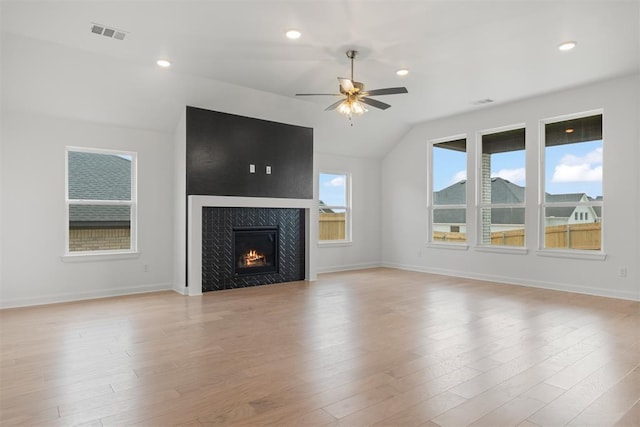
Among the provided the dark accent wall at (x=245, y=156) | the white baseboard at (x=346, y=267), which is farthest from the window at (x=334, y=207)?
the dark accent wall at (x=245, y=156)

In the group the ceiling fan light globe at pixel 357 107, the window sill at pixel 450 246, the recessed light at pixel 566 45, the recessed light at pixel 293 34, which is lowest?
the window sill at pixel 450 246

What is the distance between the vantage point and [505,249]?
6793 millimetres

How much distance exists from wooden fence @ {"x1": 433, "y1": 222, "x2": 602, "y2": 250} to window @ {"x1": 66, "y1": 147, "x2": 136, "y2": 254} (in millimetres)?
6127

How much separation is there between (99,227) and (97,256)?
431 mm

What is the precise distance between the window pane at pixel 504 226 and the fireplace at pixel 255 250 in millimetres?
3797

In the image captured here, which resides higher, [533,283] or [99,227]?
[99,227]

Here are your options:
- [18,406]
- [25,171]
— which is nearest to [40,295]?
[25,171]

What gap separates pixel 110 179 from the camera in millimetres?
5902

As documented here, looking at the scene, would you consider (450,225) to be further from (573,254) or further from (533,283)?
(573,254)

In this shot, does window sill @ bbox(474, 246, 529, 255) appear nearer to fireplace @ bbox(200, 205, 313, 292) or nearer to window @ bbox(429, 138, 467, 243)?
window @ bbox(429, 138, 467, 243)

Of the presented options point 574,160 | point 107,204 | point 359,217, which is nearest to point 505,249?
point 574,160

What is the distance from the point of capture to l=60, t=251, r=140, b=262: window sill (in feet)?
18.0

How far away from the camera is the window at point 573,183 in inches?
231

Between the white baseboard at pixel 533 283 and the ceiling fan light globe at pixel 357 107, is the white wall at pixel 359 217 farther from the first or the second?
the ceiling fan light globe at pixel 357 107
